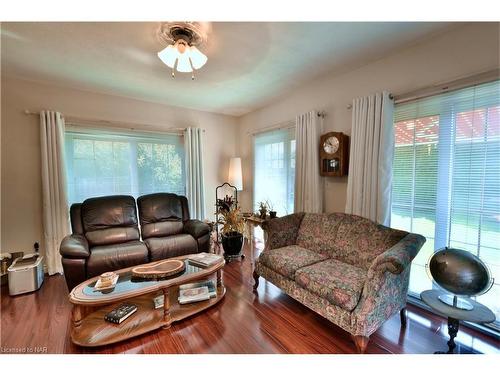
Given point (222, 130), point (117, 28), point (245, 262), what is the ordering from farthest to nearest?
point (222, 130)
point (245, 262)
point (117, 28)

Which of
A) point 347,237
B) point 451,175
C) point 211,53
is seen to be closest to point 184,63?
point 211,53

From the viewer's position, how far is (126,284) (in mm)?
1782

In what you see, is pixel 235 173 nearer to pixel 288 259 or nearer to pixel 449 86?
pixel 288 259

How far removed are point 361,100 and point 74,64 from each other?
3.04 metres

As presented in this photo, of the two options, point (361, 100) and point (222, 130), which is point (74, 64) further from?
point (361, 100)

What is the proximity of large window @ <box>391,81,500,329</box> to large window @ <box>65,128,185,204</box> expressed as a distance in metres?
3.23

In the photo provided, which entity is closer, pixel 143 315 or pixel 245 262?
pixel 143 315

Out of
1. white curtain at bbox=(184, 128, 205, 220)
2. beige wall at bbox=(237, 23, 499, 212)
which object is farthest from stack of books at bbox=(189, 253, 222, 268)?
white curtain at bbox=(184, 128, 205, 220)

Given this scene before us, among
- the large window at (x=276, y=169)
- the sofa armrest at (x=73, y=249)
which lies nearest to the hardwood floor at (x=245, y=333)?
the sofa armrest at (x=73, y=249)

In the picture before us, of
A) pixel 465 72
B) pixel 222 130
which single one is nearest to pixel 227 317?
pixel 465 72

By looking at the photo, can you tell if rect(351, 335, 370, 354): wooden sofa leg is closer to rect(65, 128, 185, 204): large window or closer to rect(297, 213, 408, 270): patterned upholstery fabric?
rect(297, 213, 408, 270): patterned upholstery fabric

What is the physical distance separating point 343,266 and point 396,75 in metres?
1.89

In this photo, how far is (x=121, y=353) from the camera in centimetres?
151
